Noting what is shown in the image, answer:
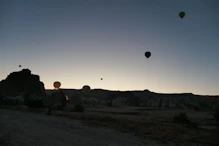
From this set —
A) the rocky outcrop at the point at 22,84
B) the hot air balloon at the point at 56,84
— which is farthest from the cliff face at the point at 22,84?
the hot air balloon at the point at 56,84

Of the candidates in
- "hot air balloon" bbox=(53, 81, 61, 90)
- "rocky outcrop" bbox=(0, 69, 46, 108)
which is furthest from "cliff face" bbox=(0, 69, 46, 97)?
"hot air balloon" bbox=(53, 81, 61, 90)

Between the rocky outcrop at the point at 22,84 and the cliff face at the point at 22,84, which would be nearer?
the rocky outcrop at the point at 22,84

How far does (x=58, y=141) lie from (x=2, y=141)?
9.14 ft

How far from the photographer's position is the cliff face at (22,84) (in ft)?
252

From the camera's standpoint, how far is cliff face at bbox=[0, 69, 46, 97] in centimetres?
7681

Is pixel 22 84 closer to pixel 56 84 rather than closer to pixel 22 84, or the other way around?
pixel 22 84

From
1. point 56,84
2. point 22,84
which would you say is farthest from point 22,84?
point 56,84

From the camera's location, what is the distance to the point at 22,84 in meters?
79.4

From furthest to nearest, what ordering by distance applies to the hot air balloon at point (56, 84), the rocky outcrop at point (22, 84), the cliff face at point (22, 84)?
the cliff face at point (22, 84) < the rocky outcrop at point (22, 84) < the hot air balloon at point (56, 84)

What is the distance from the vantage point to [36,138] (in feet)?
40.6

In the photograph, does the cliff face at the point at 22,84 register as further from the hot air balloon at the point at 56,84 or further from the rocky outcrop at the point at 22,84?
the hot air balloon at the point at 56,84

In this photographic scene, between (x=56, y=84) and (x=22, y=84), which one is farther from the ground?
(x=22, y=84)

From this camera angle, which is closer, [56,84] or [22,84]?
[56,84]

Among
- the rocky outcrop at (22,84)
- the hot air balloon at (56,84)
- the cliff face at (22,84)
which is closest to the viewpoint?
the hot air balloon at (56,84)
